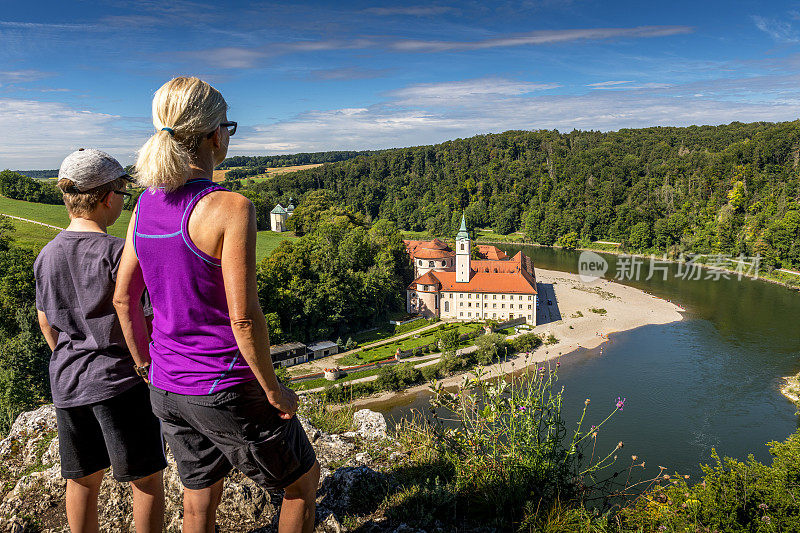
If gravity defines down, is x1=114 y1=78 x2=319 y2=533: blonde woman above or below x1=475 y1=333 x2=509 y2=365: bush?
above

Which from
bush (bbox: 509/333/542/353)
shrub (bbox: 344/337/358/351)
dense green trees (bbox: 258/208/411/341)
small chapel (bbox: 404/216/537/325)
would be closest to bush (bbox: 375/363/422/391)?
shrub (bbox: 344/337/358/351)

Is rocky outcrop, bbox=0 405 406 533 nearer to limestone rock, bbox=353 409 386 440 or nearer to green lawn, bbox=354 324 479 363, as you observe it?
limestone rock, bbox=353 409 386 440

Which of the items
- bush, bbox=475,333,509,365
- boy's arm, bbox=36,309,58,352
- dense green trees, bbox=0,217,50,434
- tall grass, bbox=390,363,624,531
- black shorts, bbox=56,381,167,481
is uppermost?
boy's arm, bbox=36,309,58,352

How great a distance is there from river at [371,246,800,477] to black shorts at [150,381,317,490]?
10.7 meters

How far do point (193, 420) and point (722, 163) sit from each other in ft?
240

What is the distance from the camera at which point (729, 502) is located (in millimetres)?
5879

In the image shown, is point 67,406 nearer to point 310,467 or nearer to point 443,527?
point 310,467

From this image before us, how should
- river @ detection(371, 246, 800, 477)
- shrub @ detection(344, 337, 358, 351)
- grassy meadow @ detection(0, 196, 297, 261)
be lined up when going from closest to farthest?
river @ detection(371, 246, 800, 477), shrub @ detection(344, 337, 358, 351), grassy meadow @ detection(0, 196, 297, 261)

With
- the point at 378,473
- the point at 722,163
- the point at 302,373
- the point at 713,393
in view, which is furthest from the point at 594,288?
the point at 378,473

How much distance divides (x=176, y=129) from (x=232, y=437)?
1056 mm

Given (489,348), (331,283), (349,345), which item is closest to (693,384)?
(489,348)

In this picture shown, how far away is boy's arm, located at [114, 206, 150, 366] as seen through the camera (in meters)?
1.91

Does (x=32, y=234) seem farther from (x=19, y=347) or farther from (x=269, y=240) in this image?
(x=269, y=240)

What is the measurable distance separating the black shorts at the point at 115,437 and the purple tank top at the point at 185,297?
0.66 m
